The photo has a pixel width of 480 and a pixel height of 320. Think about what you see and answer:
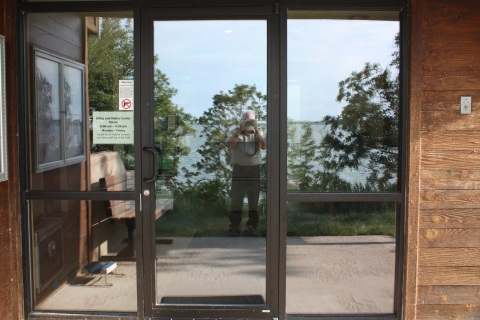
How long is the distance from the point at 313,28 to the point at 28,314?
269cm

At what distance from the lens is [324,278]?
2.79 metres

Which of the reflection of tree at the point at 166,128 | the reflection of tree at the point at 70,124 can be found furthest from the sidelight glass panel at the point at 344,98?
the reflection of tree at the point at 70,124

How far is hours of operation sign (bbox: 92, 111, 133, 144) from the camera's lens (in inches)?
108

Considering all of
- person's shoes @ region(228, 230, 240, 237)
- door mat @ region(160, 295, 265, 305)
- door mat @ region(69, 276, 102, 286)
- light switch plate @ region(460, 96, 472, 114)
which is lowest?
door mat @ region(160, 295, 265, 305)

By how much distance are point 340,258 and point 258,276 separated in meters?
0.57

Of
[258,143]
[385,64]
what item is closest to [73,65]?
[258,143]

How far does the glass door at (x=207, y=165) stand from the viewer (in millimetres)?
2713

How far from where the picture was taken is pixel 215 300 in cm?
280

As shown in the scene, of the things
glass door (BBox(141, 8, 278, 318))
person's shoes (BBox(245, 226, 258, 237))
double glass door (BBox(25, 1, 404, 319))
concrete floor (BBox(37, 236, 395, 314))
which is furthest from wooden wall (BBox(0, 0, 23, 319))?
person's shoes (BBox(245, 226, 258, 237))

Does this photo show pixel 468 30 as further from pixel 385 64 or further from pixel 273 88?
pixel 273 88

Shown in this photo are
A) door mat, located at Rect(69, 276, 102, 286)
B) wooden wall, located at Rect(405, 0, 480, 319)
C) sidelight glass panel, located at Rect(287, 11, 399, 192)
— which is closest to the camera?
wooden wall, located at Rect(405, 0, 480, 319)

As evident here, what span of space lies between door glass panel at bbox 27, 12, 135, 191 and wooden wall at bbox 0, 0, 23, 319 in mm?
116

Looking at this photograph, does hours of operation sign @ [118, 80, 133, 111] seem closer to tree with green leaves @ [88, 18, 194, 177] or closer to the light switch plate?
tree with green leaves @ [88, 18, 194, 177]

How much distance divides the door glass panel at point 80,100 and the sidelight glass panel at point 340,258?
1.23 meters
